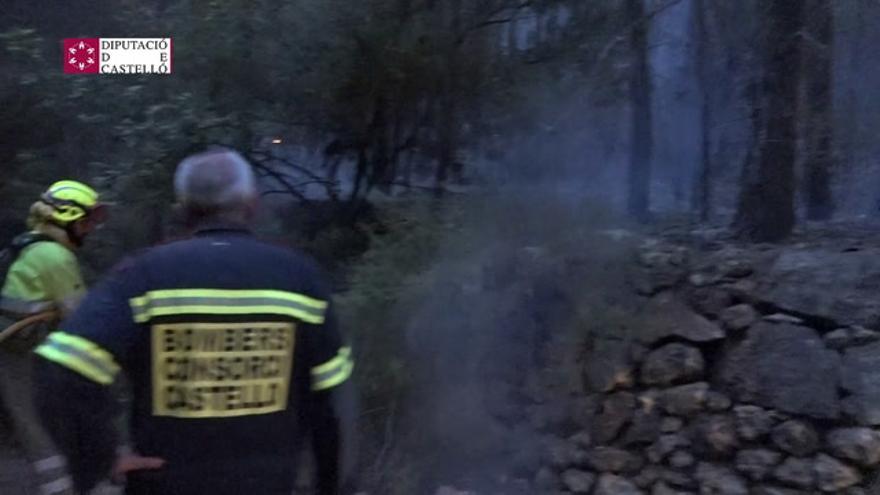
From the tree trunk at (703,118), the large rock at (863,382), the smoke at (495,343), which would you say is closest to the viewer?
the large rock at (863,382)

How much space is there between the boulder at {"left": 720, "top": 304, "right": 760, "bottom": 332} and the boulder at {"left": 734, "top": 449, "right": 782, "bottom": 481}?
659mm

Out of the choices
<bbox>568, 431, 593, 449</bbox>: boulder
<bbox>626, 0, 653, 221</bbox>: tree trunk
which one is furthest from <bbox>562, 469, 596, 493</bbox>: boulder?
<bbox>626, 0, 653, 221</bbox>: tree trunk

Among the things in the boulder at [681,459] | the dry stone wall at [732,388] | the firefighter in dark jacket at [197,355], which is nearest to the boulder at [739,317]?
the dry stone wall at [732,388]

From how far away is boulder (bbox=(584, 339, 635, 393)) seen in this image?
19.6ft

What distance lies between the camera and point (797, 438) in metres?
5.30

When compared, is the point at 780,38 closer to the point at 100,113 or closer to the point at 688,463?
the point at 688,463

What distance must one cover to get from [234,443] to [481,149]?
4.90m

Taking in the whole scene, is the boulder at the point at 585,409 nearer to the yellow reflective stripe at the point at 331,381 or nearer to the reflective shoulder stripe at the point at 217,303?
the yellow reflective stripe at the point at 331,381

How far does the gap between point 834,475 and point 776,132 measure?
2.10 meters

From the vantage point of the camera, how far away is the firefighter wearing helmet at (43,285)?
4.98 metres

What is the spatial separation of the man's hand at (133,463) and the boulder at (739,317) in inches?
155

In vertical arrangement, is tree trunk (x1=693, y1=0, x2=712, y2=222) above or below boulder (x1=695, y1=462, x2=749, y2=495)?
above

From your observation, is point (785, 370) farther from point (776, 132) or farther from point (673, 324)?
point (776, 132)

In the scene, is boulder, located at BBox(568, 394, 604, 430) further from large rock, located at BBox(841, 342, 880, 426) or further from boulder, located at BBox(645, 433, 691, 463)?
large rock, located at BBox(841, 342, 880, 426)
